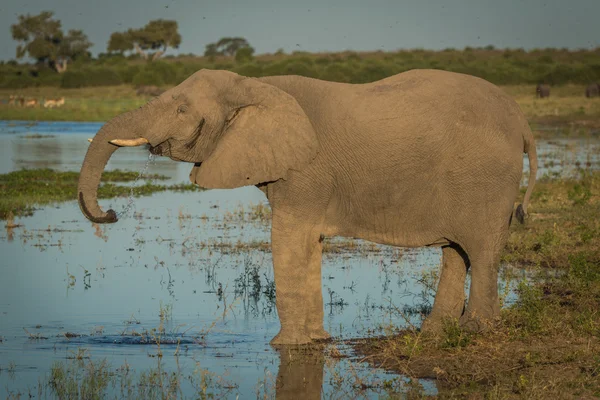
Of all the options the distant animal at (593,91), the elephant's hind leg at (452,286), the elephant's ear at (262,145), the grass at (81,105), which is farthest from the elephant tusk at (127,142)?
the distant animal at (593,91)

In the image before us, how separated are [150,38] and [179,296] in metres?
82.4

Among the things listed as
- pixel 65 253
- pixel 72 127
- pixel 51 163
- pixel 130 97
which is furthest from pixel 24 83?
pixel 65 253

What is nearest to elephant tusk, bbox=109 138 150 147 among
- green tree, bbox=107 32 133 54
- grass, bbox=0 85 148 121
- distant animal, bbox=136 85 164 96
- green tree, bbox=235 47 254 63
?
grass, bbox=0 85 148 121

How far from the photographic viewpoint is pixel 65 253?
13.0 meters

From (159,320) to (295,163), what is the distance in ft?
7.41

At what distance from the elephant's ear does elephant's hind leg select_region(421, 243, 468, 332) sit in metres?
1.53

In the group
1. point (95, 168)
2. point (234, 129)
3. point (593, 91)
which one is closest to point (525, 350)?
point (234, 129)

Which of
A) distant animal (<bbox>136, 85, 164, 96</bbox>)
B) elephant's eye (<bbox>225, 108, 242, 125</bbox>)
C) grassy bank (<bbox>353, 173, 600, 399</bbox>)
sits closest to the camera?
grassy bank (<bbox>353, 173, 600, 399</bbox>)

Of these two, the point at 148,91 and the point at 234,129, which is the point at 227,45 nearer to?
the point at 148,91

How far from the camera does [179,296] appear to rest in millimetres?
10656

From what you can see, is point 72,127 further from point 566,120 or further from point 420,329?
point 420,329

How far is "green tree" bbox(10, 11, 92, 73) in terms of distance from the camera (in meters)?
78.2

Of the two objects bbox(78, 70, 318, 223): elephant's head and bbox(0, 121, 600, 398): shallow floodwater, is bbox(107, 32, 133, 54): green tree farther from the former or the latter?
bbox(78, 70, 318, 223): elephant's head

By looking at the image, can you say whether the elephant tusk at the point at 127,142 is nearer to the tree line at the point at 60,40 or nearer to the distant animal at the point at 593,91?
the distant animal at the point at 593,91
